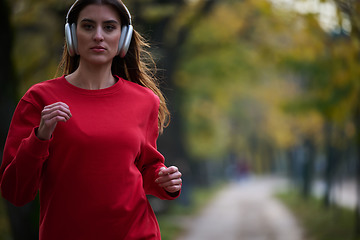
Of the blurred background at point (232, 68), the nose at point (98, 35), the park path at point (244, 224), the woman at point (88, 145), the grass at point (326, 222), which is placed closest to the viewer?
the woman at point (88, 145)

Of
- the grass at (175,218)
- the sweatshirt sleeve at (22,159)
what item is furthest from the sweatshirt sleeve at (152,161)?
the grass at (175,218)

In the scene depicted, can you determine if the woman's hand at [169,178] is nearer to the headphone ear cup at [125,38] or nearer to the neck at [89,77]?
the neck at [89,77]

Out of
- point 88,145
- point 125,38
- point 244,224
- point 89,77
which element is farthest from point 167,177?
point 244,224

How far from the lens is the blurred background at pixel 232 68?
25.2ft

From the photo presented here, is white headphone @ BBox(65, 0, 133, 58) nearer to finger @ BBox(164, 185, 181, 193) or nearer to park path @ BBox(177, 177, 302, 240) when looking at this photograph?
finger @ BBox(164, 185, 181, 193)

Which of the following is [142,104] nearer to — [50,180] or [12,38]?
[50,180]

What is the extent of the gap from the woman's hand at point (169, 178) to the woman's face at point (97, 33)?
587mm

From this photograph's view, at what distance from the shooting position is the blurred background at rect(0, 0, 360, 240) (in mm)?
7695

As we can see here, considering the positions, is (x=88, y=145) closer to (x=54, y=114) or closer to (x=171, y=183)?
(x=54, y=114)

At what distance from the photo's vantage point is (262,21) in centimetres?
1766

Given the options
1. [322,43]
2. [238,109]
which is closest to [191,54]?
[322,43]

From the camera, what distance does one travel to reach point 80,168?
2.43 meters

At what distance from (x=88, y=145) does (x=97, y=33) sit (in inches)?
20.7

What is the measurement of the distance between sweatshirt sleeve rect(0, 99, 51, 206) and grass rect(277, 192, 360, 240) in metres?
9.72
